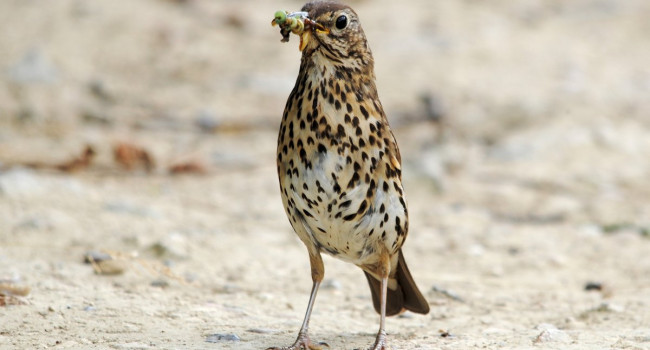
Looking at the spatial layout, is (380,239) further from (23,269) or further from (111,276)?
(23,269)

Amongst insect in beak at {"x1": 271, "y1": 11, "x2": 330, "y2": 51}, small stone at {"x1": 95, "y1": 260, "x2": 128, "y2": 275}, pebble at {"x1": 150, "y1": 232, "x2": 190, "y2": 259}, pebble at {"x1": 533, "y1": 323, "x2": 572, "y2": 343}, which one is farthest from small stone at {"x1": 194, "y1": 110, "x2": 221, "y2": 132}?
pebble at {"x1": 533, "y1": 323, "x2": 572, "y2": 343}

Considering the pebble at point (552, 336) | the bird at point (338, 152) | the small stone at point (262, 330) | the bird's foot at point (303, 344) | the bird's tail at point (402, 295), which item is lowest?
the bird's foot at point (303, 344)

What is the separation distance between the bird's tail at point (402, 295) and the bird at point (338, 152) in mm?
520

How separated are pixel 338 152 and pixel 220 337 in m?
1.06

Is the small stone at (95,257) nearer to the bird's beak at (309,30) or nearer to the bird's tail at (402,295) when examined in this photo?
the bird's tail at (402,295)

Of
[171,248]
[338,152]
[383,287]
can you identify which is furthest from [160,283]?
[338,152]

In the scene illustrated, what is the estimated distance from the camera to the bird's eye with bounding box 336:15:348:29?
4336 millimetres

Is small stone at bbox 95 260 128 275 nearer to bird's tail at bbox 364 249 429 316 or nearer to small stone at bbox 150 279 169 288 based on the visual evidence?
small stone at bbox 150 279 169 288

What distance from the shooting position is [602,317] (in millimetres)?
5324

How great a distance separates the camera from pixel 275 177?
856cm

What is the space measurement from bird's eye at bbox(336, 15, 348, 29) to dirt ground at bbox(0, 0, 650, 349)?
154cm

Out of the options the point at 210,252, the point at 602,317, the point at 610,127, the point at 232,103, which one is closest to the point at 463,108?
the point at 610,127

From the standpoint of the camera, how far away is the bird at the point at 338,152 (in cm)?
434

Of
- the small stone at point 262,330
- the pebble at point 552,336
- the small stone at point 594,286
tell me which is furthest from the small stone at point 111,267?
the small stone at point 594,286
